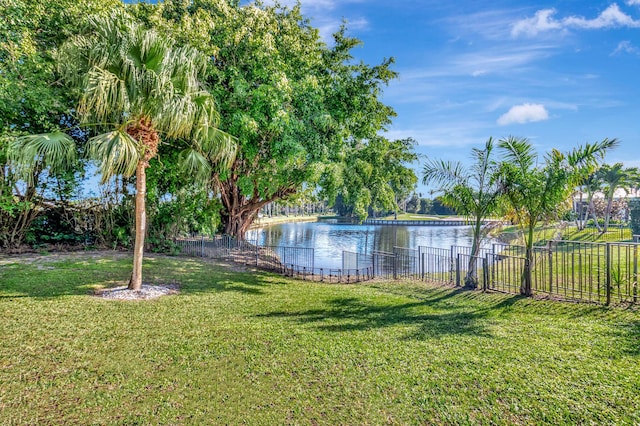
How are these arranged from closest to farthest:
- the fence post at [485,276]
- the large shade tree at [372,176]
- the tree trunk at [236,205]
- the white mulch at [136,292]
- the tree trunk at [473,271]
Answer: the white mulch at [136,292] < the fence post at [485,276] < the tree trunk at [473,271] < the large shade tree at [372,176] < the tree trunk at [236,205]

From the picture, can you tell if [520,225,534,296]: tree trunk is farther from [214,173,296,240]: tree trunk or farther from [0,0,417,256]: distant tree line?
[214,173,296,240]: tree trunk

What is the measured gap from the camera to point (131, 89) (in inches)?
260

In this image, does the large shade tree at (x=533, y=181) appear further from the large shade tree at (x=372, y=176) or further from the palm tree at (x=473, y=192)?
the large shade tree at (x=372, y=176)

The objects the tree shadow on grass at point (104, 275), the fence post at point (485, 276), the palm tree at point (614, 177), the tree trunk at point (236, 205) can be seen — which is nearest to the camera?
the tree shadow on grass at point (104, 275)

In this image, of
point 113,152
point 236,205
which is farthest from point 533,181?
point 236,205

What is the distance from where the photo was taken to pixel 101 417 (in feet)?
10.1

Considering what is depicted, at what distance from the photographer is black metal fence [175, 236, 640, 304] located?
21.7ft

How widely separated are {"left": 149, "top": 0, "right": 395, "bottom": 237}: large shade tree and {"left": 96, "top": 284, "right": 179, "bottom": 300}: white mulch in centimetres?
501

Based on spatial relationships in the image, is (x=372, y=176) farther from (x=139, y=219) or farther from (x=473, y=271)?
(x=139, y=219)

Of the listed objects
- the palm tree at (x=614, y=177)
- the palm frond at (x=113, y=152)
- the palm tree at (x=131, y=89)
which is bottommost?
the palm frond at (x=113, y=152)

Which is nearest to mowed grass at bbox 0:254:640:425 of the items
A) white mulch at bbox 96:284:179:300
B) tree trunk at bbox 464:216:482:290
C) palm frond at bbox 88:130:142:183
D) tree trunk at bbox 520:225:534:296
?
white mulch at bbox 96:284:179:300

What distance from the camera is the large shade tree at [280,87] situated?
10.7 m

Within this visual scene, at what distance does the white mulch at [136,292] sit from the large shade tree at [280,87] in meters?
5.01

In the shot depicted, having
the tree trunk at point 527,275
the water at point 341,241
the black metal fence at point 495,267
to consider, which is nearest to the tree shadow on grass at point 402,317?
the tree trunk at point 527,275
